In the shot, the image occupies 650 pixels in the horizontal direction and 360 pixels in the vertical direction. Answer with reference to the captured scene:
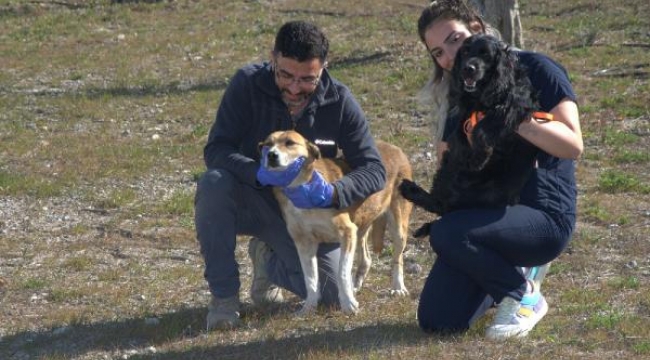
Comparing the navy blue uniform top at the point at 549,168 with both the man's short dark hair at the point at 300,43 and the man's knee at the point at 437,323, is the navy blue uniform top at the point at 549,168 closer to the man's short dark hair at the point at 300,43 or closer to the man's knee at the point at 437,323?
the man's knee at the point at 437,323

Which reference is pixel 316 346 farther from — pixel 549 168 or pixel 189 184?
pixel 189 184

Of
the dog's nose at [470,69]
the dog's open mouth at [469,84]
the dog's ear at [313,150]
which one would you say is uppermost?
the dog's nose at [470,69]

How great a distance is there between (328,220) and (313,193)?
329 mm

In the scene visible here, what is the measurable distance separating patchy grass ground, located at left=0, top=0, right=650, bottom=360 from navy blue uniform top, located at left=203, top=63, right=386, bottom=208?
2.77 ft

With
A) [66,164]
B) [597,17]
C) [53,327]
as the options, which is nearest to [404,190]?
[53,327]

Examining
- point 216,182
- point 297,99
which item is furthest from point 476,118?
point 216,182

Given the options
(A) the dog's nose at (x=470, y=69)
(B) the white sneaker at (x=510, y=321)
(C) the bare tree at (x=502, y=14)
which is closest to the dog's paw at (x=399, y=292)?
(B) the white sneaker at (x=510, y=321)

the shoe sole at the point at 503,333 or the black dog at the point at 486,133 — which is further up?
the black dog at the point at 486,133

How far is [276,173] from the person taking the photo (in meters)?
6.01

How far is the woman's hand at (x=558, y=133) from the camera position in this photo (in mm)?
5172

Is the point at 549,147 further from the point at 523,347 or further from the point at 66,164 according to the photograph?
the point at 66,164

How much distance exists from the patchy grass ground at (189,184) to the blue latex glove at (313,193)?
2.33ft

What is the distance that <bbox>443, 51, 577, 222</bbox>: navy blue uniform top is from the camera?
5.45 meters

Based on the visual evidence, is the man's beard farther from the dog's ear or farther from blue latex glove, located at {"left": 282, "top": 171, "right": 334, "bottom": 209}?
blue latex glove, located at {"left": 282, "top": 171, "right": 334, "bottom": 209}
